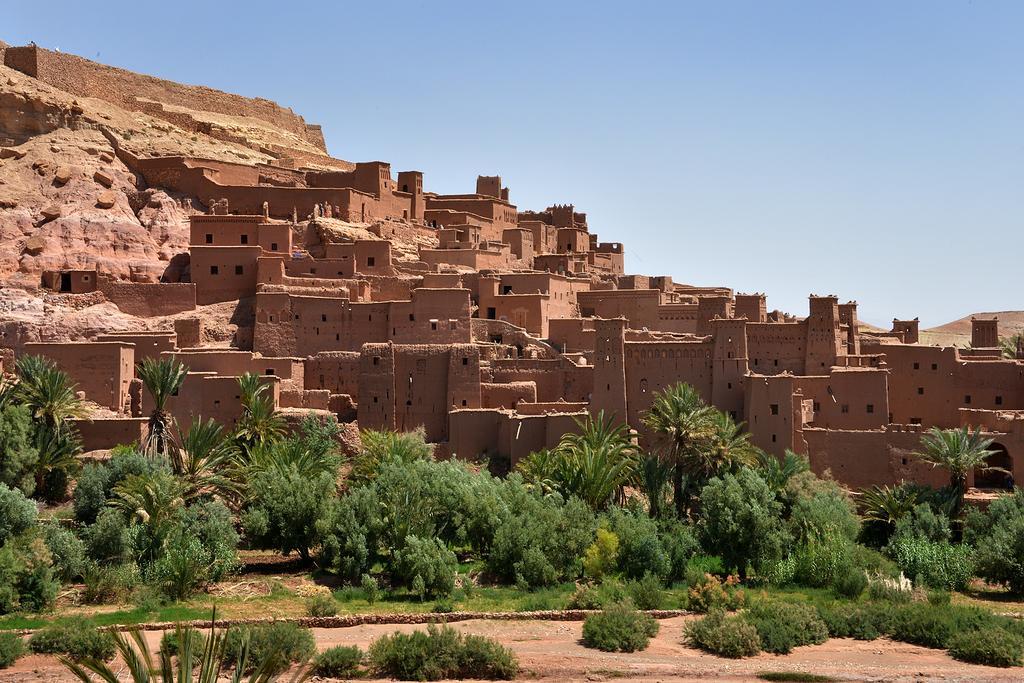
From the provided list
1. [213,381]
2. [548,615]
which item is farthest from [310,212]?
[548,615]

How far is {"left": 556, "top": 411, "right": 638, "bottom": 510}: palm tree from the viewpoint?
30609mm

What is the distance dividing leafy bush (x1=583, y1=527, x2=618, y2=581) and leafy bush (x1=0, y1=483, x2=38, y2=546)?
11949 millimetres

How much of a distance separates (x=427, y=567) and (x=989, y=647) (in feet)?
35.8

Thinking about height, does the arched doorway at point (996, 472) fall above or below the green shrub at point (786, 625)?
above

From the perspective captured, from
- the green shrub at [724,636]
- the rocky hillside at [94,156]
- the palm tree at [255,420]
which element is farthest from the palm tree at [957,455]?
the rocky hillside at [94,156]

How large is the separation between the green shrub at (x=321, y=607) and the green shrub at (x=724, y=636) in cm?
678

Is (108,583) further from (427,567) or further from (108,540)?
(427,567)

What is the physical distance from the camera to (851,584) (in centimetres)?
2744

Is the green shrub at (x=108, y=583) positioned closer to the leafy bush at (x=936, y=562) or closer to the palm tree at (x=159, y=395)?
the palm tree at (x=159, y=395)

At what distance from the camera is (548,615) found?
82.6 ft

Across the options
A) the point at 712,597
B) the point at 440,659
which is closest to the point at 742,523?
the point at 712,597

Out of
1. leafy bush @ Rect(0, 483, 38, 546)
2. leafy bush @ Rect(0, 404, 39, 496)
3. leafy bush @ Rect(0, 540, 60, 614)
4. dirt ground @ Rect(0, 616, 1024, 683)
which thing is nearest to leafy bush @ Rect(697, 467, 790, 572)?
dirt ground @ Rect(0, 616, 1024, 683)

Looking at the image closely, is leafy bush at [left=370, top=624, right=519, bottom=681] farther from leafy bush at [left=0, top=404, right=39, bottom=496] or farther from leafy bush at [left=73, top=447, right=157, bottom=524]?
leafy bush at [left=0, top=404, right=39, bottom=496]

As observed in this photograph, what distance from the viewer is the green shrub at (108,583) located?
25.7 m
